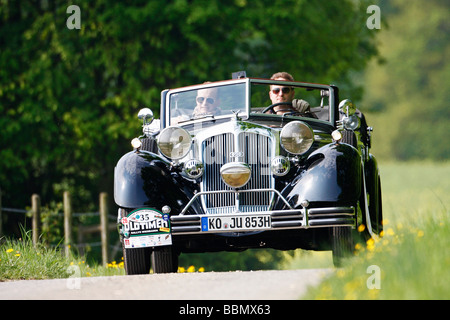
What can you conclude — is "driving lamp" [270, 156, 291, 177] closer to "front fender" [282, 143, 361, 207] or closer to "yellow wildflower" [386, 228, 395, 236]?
"front fender" [282, 143, 361, 207]

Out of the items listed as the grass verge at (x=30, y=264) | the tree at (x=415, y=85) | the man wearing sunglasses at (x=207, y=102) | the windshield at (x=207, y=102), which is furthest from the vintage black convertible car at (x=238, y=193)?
the tree at (x=415, y=85)

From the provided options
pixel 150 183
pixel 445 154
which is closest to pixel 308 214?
pixel 150 183

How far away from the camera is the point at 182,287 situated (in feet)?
21.3

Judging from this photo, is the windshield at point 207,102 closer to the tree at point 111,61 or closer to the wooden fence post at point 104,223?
the wooden fence post at point 104,223

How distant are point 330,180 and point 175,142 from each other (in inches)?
60.9

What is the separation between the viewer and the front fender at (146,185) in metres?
8.02

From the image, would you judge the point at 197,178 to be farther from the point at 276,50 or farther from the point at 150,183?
the point at 276,50

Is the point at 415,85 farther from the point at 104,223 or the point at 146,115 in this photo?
the point at 146,115

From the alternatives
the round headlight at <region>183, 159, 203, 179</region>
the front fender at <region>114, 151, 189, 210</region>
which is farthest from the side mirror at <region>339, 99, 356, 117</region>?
the front fender at <region>114, 151, 189, 210</region>

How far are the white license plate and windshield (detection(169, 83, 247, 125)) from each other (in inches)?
63.5

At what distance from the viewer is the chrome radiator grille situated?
317 inches

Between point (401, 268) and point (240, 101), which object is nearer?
point (401, 268)

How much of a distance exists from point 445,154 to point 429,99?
3.87 meters

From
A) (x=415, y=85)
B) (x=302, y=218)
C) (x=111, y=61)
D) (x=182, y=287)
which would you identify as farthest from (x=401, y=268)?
(x=415, y=85)
